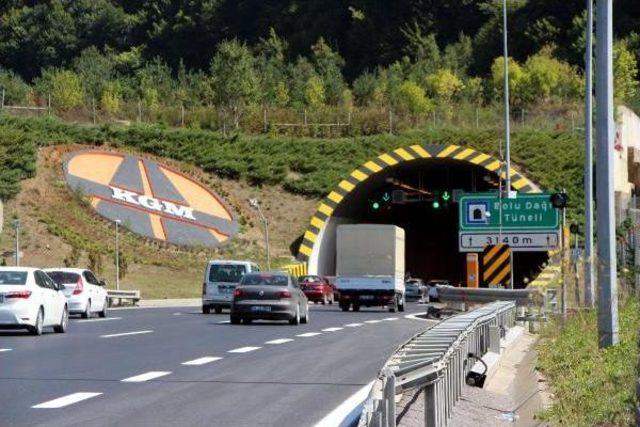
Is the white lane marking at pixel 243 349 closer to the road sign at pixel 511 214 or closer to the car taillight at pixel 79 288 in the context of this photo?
the road sign at pixel 511 214

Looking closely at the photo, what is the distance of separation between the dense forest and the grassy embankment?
7863 centimetres

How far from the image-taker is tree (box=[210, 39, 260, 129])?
10119cm

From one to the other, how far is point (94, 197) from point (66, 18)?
66.7m

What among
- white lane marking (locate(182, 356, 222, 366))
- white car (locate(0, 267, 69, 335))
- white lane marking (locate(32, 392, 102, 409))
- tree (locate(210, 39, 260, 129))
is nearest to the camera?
white lane marking (locate(32, 392, 102, 409))

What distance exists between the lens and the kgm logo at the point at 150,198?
75500mm

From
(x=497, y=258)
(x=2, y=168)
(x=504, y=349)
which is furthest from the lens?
(x=2, y=168)

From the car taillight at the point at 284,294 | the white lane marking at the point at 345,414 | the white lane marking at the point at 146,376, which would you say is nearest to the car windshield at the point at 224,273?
the car taillight at the point at 284,294

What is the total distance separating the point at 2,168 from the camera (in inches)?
2945

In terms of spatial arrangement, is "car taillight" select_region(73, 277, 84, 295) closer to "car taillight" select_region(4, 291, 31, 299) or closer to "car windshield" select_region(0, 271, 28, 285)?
"car windshield" select_region(0, 271, 28, 285)

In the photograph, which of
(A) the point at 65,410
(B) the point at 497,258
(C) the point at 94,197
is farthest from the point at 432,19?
(A) the point at 65,410

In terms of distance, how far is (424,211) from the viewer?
298 feet

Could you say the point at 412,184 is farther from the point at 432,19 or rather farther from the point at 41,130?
the point at 432,19

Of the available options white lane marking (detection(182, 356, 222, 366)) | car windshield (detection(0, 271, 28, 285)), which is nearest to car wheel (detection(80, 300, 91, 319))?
car windshield (detection(0, 271, 28, 285))

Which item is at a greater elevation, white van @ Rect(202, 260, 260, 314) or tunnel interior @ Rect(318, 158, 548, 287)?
tunnel interior @ Rect(318, 158, 548, 287)
